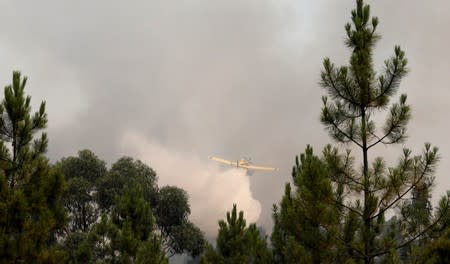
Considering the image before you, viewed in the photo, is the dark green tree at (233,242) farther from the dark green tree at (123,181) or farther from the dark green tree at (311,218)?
the dark green tree at (123,181)

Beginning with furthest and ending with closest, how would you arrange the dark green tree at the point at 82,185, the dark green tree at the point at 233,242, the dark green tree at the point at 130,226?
the dark green tree at the point at 82,185
the dark green tree at the point at 233,242
the dark green tree at the point at 130,226

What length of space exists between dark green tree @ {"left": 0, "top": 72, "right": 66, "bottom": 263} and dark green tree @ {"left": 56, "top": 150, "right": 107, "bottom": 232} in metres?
25.6

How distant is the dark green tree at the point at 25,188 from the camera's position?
1559 centimetres

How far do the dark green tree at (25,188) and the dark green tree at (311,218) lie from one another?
24.4 feet

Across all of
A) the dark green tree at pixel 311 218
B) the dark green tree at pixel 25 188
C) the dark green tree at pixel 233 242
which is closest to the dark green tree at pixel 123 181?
A: the dark green tree at pixel 233 242

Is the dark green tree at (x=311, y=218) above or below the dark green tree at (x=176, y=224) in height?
below

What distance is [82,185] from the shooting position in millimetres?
41750

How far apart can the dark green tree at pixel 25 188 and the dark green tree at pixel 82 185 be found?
25.6m

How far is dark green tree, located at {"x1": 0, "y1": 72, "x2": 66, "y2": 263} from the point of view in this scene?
614 inches

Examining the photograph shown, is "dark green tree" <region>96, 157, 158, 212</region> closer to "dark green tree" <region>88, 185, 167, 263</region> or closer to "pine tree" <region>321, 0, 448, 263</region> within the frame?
"dark green tree" <region>88, 185, 167, 263</region>

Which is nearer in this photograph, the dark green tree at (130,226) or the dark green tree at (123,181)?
the dark green tree at (130,226)

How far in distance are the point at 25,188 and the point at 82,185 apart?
26115 millimetres

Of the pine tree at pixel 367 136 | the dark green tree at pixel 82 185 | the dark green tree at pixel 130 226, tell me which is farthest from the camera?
the dark green tree at pixel 82 185

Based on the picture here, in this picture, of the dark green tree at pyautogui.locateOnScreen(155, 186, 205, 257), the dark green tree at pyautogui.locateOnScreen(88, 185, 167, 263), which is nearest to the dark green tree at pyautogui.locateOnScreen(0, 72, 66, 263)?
the dark green tree at pyautogui.locateOnScreen(88, 185, 167, 263)
